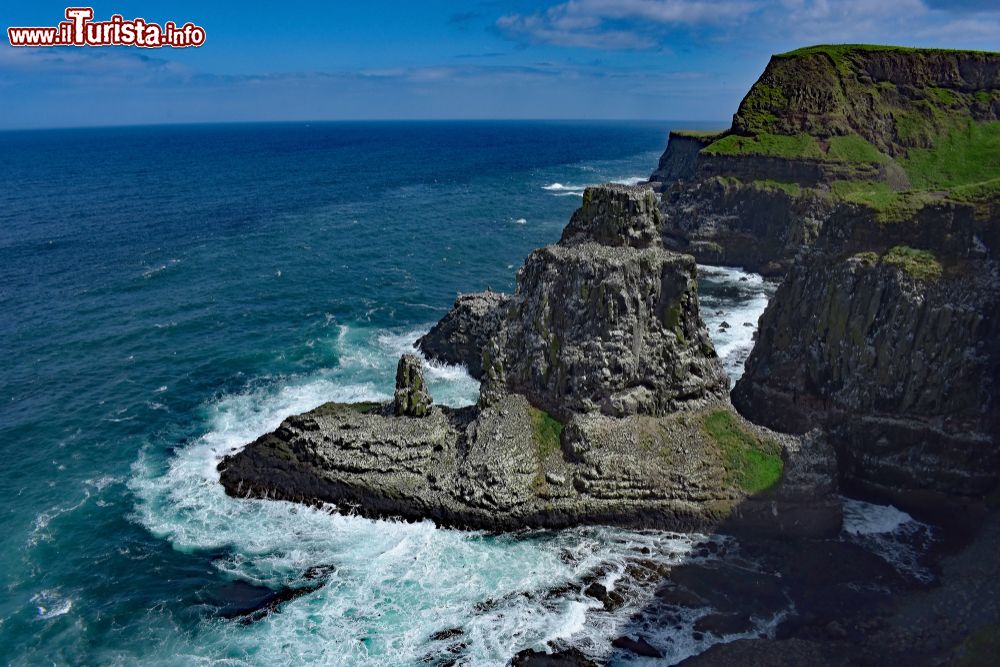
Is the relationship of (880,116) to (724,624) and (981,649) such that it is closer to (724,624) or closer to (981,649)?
(981,649)

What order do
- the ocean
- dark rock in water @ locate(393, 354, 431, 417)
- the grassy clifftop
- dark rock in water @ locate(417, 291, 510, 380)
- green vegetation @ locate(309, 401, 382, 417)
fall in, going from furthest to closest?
the grassy clifftop, dark rock in water @ locate(417, 291, 510, 380), green vegetation @ locate(309, 401, 382, 417), dark rock in water @ locate(393, 354, 431, 417), the ocean

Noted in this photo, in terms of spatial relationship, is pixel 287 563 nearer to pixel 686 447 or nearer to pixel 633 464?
pixel 633 464

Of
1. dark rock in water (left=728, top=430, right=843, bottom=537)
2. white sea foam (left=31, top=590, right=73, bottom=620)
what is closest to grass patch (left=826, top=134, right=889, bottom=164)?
dark rock in water (left=728, top=430, right=843, bottom=537)

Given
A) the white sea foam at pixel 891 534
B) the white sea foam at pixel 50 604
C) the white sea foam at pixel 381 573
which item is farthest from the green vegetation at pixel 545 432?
the white sea foam at pixel 50 604

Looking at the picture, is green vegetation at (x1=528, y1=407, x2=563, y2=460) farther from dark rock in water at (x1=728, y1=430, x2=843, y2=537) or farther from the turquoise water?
dark rock in water at (x1=728, y1=430, x2=843, y2=537)

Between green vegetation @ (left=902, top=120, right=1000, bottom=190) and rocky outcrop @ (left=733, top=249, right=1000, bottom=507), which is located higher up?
green vegetation @ (left=902, top=120, right=1000, bottom=190)

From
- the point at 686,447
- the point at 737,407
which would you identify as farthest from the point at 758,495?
the point at 737,407

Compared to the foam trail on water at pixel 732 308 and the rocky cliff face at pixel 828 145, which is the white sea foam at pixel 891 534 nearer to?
the foam trail on water at pixel 732 308
